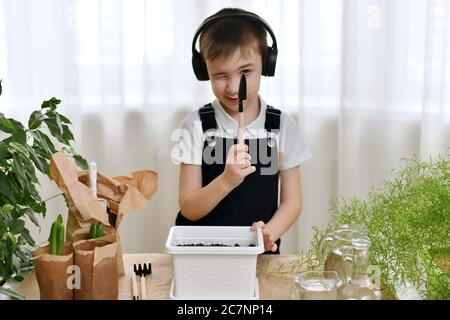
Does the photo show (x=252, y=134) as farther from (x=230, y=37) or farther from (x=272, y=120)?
(x=230, y=37)

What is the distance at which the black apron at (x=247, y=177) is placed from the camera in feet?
6.08

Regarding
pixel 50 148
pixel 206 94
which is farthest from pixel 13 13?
pixel 50 148

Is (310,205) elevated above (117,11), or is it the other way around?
(117,11)

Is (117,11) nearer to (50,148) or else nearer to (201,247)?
(50,148)

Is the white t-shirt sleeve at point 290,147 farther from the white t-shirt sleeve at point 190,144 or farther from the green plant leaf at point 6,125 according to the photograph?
the green plant leaf at point 6,125

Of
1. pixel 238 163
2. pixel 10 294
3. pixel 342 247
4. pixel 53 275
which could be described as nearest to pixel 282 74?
pixel 238 163

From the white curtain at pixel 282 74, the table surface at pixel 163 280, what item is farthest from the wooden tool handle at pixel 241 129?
the white curtain at pixel 282 74

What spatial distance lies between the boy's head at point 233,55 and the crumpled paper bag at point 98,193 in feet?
1.21

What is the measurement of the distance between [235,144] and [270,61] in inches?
9.2

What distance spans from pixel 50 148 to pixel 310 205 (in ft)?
4.04

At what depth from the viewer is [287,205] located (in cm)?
180

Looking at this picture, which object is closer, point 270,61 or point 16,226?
point 16,226

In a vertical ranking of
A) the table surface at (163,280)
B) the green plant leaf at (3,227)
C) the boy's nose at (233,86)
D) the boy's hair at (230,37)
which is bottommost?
the table surface at (163,280)

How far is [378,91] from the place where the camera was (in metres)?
2.49
